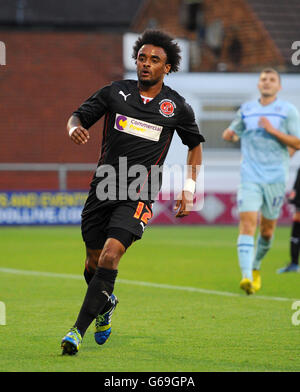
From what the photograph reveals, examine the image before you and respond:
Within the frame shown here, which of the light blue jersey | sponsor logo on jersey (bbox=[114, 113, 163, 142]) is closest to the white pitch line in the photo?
the light blue jersey

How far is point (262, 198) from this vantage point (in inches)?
414

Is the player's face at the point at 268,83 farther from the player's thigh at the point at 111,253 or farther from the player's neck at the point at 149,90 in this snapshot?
the player's thigh at the point at 111,253

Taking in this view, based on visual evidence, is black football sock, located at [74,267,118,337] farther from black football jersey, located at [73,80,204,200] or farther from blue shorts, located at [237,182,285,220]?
blue shorts, located at [237,182,285,220]

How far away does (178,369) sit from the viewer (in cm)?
615

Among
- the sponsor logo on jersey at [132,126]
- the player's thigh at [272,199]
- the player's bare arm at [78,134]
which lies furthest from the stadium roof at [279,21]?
the player's bare arm at [78,134]

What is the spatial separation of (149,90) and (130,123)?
13.9 inches

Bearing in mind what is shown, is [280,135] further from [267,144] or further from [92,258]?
[92,258]

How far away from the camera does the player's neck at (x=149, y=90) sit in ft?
23.6

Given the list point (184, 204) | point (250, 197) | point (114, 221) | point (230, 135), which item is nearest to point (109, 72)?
point (230, 135)

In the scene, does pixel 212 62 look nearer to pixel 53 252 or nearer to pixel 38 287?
pixel 53 252

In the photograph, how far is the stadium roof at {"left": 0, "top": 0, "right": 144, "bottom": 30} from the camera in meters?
36.9
